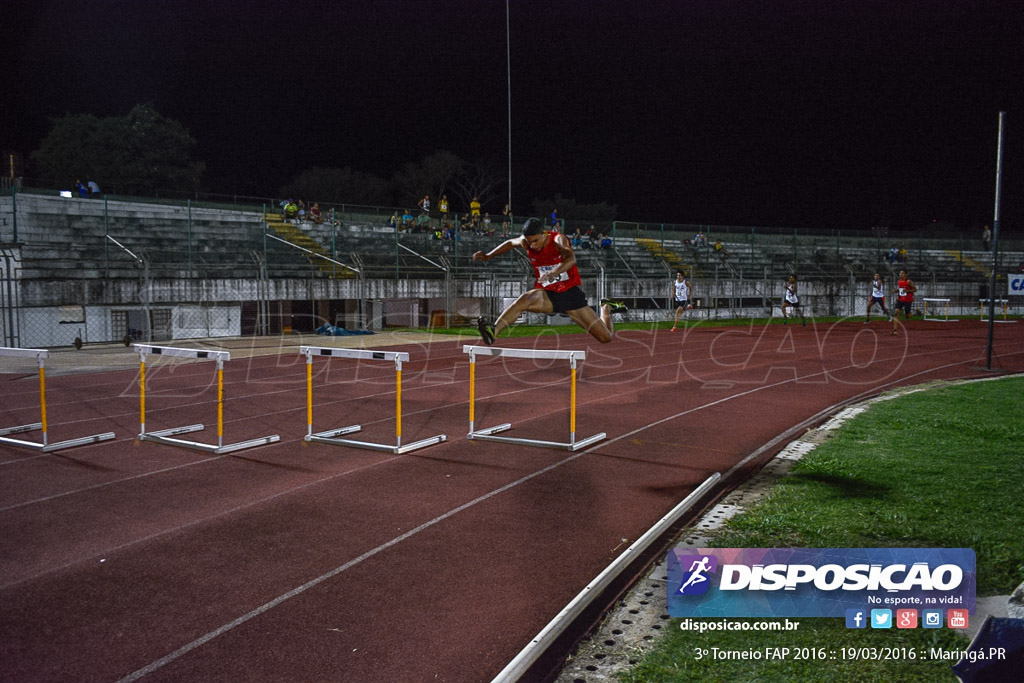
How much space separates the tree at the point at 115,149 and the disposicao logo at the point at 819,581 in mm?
44267

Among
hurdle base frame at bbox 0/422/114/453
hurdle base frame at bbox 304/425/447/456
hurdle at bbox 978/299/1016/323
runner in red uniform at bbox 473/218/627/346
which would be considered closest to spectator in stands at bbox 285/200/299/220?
hurdle base frame at bbox 0/422/114/453

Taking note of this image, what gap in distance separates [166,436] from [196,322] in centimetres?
1388

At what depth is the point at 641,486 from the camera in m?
6.96

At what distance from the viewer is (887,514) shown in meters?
5.60

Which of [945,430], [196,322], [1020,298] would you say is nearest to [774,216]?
[1020,298]

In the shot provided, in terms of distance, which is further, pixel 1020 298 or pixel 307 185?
pixel 307 185

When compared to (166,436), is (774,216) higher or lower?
higher

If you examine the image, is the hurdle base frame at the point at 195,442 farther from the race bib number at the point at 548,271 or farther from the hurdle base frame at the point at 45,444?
the race bib number at the point at 548,271

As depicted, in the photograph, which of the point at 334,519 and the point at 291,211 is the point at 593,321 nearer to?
the point at 334,519

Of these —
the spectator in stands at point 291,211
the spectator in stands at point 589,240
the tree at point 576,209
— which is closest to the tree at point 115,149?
the spectator in stands at point 291,211

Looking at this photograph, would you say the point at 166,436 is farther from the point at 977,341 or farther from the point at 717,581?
the point at 977,341

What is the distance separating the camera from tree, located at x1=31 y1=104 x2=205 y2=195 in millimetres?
42375

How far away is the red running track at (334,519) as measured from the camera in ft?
12.9

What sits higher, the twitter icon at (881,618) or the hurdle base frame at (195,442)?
the twitter icon at (881,618)
